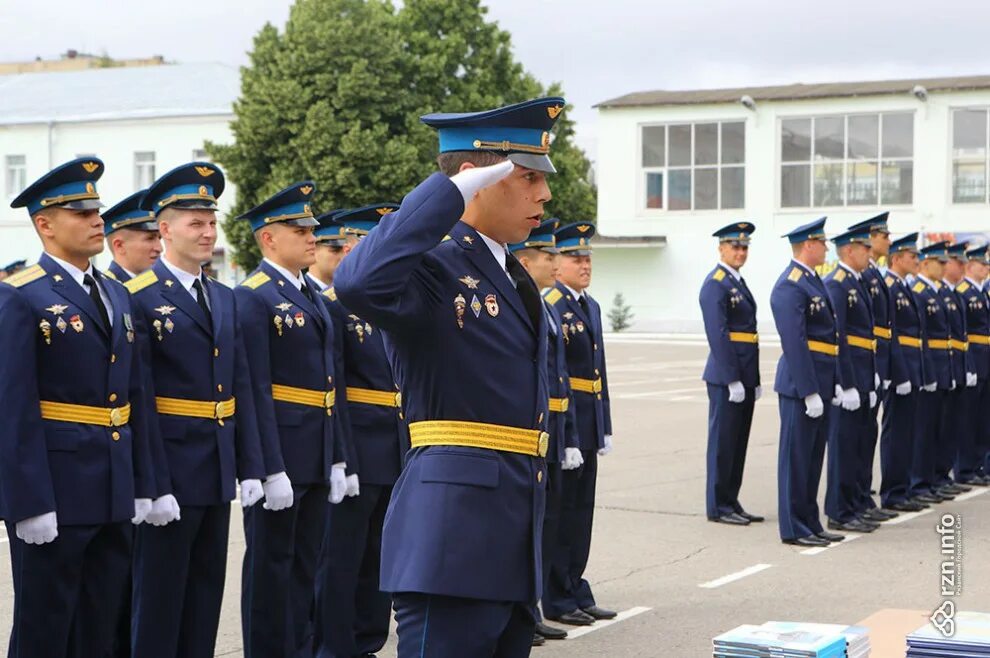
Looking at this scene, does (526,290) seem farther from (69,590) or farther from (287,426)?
(287,426)

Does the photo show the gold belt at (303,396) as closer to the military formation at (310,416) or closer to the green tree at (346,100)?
the military formation at (310,416)

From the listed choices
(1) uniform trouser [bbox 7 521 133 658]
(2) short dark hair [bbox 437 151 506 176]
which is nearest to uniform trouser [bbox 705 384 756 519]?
(1) uniform trouser [bbox 7 521 133 658]

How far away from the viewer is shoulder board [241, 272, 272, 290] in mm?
6230

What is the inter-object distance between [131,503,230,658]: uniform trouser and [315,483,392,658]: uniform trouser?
90 cm

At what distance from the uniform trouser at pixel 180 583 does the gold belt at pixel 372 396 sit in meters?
1.18

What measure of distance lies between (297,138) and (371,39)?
3.47m

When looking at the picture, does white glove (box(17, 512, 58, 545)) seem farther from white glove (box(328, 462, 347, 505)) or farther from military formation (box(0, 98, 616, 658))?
white glove (box(328, 462, 347, 505))

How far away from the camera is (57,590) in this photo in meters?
5.02

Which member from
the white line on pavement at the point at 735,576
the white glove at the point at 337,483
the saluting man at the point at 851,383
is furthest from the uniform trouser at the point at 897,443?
the white glove at the point at 337,483

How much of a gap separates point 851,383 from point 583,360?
3101 millimetres

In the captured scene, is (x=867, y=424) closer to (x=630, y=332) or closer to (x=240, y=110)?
(x=240, y=110)

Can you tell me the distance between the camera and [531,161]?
12.3 ft

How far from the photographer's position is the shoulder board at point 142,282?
564 centimetres

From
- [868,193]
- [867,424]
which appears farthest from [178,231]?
[868,193]
